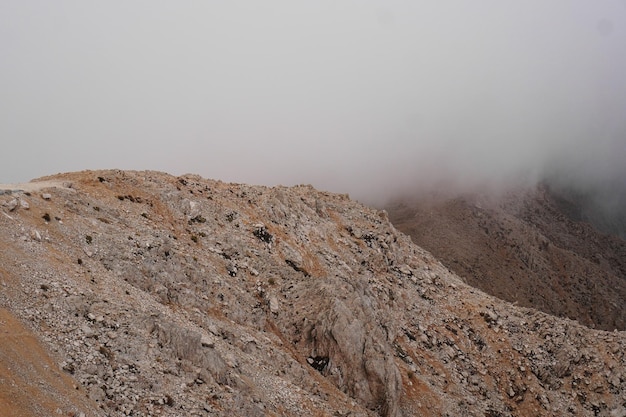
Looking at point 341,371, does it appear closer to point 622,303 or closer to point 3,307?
point 3,307

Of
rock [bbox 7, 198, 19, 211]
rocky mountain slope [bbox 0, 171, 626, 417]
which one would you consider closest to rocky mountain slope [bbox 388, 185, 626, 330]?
rocky mountain slope [bbox 0, 171, 626, 417]

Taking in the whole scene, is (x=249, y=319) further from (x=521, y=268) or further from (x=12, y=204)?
(x=521, y=268)

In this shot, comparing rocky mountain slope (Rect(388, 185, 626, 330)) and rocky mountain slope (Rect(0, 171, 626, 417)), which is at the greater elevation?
rocky mountain slope (Rect(0, 171, 626, 417))

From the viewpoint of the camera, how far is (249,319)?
42219mm

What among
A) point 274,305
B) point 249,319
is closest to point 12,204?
point 249,319

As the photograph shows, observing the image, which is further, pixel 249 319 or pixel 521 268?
pixel 521 268

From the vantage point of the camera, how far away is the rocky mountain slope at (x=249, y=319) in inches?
1088

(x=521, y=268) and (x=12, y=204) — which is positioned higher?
(x=12, y=204)

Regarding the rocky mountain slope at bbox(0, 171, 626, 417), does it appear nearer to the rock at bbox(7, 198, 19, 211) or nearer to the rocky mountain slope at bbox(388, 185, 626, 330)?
the rock at bbox(7, 198, 19, 211)

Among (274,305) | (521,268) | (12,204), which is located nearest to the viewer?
(12,204)

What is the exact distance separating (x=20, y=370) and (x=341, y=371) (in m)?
26.6

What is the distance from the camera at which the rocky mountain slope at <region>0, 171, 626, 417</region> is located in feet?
90.6

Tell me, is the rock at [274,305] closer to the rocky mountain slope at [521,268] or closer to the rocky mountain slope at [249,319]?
the rocky mountain slope at [249,319]

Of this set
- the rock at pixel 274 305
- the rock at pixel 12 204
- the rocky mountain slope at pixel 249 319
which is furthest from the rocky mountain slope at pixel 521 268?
the rock at pixel 12 204
